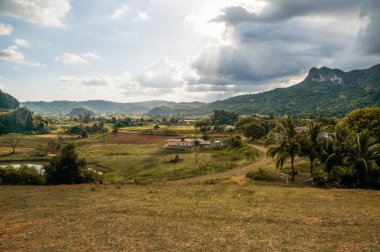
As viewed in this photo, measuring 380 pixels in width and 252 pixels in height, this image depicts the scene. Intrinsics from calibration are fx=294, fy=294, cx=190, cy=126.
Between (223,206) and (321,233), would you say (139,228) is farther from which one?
(321,233)

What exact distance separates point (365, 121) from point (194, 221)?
44039 mm

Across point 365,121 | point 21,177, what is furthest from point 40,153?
point 365,121

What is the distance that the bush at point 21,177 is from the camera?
1682 inches

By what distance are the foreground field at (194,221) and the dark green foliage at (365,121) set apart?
919 inches

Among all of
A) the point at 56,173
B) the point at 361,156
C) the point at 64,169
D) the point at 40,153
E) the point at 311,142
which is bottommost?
the point at 40,153

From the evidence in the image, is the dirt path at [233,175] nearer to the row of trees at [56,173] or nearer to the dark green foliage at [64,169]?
the row of trees at [56,173]

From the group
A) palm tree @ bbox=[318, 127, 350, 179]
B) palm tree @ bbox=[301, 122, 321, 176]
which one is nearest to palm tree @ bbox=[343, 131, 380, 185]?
palm tree @ bbox=[318, 127, 350, 179]

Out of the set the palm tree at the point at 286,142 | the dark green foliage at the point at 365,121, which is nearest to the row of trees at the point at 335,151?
the palm tree at the point at 286,142

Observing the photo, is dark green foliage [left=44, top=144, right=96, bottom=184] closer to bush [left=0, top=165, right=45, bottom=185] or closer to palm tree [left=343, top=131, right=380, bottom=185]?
bush [left=0, top=165, right=45, bottom=185]

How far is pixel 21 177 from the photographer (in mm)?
42875

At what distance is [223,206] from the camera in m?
25.9

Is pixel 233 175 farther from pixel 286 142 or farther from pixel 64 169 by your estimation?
pixel 64 169

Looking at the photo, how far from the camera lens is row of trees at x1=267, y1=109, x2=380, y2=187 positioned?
3734 centimetres

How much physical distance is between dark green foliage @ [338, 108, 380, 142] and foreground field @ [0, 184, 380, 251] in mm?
23343
